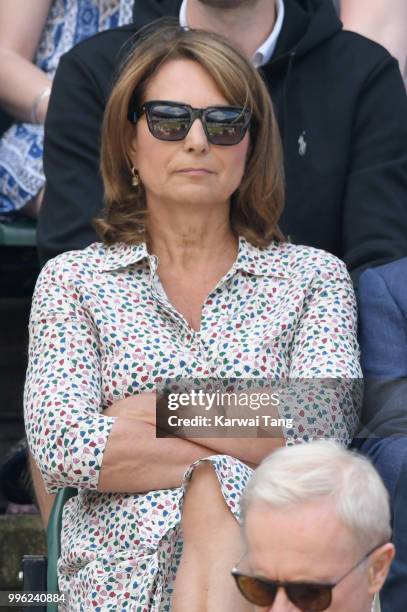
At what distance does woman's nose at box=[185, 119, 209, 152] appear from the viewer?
352cm

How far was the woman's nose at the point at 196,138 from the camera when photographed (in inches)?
138

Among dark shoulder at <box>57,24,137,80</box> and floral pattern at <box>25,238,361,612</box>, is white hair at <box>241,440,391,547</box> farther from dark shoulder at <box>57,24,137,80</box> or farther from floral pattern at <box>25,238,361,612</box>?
dark shoulder at <box>57,24,137,80</box>

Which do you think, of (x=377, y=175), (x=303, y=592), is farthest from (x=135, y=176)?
(x=303, y=592)

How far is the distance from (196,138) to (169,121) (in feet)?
0.27

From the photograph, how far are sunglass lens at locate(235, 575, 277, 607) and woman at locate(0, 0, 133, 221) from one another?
2473mm

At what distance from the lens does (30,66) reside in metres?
4.78

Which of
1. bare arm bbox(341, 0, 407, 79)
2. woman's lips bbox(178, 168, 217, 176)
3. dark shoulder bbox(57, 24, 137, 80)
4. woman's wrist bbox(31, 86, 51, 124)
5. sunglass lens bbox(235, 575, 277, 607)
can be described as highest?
bare arm bbox(341, 0, 407, 79)

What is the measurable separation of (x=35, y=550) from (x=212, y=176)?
137 centimetres

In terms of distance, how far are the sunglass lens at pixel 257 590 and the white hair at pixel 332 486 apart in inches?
5.0

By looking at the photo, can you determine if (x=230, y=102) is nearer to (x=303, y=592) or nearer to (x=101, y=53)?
(x=101, y=53)

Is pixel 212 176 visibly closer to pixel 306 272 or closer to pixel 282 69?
pixel 306 272

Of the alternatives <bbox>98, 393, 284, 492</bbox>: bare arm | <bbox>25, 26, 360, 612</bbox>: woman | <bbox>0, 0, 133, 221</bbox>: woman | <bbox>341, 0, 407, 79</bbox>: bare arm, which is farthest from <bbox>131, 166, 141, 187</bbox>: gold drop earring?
<bbox>341, 0, 407, 79</bbox>: bare arm

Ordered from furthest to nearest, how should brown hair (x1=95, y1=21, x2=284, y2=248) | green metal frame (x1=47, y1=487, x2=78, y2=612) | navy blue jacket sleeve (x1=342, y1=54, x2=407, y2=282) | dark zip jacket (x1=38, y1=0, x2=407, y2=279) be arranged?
dark zip jacket (x1=38, y1=0, x2=407, y2=279) → navy blue jacket sleeve (x1=342, y1=54, x2=407, y2=282) → brown hair (x1=95, y1=21, x2=284, y2=248) → green metal frame (x1=47, y1=487, x2=78, y2=612)

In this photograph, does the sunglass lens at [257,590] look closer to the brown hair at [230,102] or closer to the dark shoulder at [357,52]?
the brown hair at [230,102]
